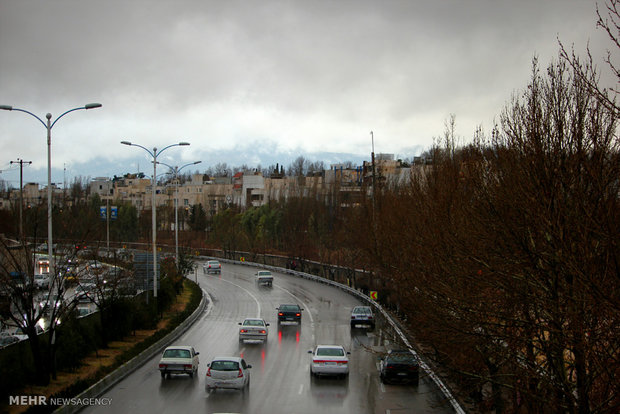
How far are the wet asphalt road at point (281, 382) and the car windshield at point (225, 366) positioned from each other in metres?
0.85

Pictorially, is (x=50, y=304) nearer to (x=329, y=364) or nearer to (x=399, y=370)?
(x=329, y=364)

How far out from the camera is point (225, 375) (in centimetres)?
2073

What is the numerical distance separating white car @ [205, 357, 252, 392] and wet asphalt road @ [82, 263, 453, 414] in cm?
34

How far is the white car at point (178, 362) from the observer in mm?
23078

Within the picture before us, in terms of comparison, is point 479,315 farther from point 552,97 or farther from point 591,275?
point 552,97

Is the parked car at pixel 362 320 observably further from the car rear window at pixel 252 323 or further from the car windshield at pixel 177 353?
the car windshield at pixel 177 353

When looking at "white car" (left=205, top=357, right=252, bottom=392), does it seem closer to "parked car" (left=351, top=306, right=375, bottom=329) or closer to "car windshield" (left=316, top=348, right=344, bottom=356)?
"car windshield" (left=316, top=348, right=344, bottom=356)

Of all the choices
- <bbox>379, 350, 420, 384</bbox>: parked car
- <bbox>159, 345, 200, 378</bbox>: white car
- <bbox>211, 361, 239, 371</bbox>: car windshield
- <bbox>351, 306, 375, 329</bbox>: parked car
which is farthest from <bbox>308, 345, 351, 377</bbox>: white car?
<bbox>351, 306, 375, 329</bbox>: parked car

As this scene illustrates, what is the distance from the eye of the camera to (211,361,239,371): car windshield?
20.9 m

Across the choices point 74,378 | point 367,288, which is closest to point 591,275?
point 74,378

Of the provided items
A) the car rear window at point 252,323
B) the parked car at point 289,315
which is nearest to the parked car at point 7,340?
the car rear window at point 252,323

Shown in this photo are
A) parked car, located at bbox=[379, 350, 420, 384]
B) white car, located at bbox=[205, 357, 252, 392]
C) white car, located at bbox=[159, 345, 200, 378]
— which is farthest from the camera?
white car, located at bbox=[159, 345, 200, 378]

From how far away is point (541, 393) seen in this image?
1085 cm

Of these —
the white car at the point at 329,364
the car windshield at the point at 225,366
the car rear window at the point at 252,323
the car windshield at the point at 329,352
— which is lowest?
the car rear window at the point at 252,323
